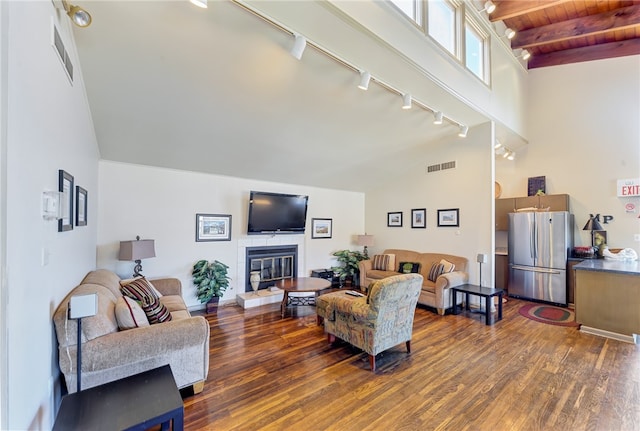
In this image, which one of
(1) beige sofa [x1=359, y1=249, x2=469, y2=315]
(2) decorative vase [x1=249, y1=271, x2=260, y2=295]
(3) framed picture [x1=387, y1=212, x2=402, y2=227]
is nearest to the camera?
(1) beige sofa [x1=359, y1=249, x2=469, y2=315]

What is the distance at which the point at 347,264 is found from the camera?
6328mm

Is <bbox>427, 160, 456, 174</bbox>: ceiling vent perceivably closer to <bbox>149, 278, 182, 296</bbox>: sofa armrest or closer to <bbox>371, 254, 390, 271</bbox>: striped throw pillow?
<bbox>371, 254, 390, 271</bbox>: striped throw pillow

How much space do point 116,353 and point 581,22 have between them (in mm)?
7946

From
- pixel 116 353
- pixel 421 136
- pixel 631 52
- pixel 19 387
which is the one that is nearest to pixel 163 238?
pixel 116 353

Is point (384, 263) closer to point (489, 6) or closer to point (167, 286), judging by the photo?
point (167, 286)

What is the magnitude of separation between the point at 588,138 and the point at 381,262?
15.2ft

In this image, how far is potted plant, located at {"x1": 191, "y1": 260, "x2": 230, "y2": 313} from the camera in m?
4.33

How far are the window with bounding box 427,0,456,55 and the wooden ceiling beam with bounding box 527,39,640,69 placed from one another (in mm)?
3234

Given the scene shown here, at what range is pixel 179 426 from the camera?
1563mm

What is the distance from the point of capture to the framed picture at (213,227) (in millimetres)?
4605

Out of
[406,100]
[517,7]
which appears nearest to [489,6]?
[517,7]

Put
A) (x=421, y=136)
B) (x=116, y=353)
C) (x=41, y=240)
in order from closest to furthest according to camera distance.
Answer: (x=41, y=240), (x=116, y=353), (x=421, y=136)

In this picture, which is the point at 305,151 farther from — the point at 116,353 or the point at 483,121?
the point at 116,353

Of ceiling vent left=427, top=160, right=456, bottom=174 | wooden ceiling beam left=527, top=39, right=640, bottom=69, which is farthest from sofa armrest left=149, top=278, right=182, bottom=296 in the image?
wooden ceiling beam left=527, top=39, right=640, bottom=69
